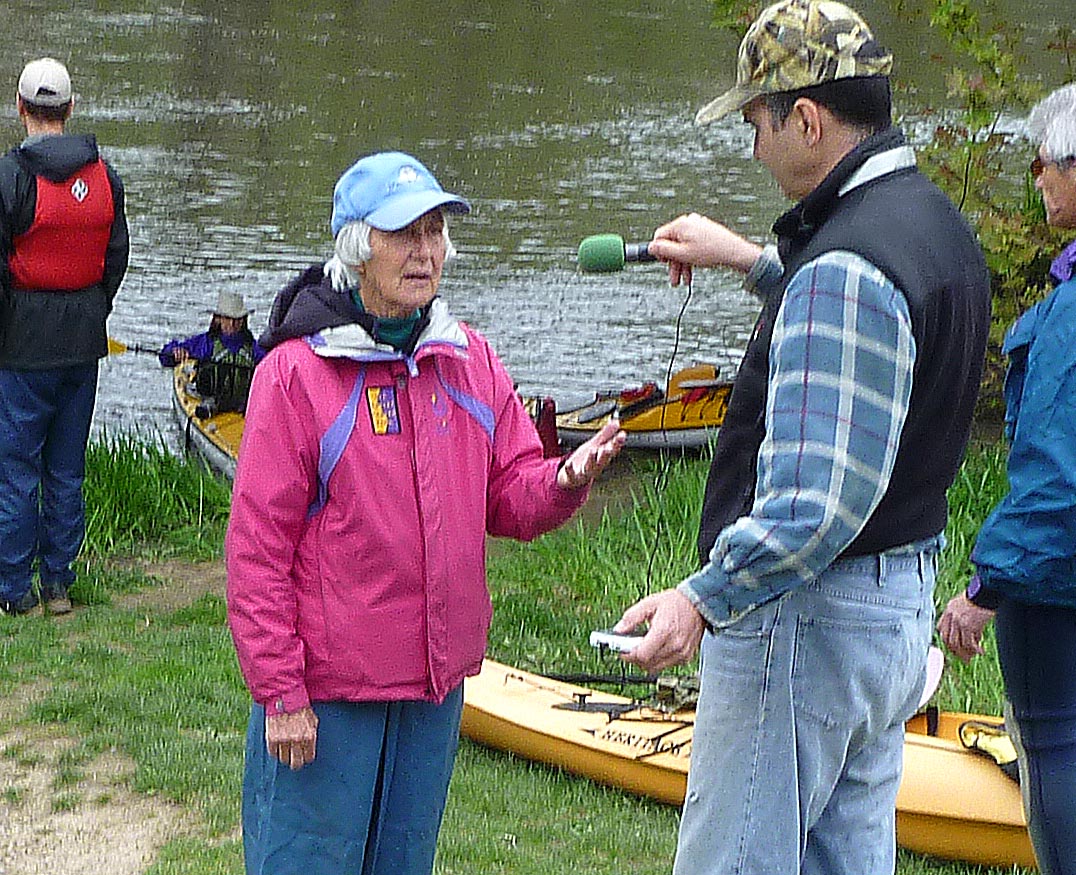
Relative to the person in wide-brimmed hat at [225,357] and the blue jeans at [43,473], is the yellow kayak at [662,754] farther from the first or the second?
the person in wide-brimmed hat at [225,357]

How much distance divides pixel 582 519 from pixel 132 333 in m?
5.08

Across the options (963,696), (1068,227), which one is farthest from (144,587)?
(1068,227)

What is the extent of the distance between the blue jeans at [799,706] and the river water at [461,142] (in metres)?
5.88

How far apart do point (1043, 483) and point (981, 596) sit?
386 millimetres

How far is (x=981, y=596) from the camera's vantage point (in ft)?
11.4

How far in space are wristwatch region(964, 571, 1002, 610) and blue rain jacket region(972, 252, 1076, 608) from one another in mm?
153

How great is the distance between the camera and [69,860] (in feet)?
14.1

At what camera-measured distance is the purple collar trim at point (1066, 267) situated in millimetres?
3260

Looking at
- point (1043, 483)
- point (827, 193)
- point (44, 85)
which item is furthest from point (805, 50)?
point (44, 85)

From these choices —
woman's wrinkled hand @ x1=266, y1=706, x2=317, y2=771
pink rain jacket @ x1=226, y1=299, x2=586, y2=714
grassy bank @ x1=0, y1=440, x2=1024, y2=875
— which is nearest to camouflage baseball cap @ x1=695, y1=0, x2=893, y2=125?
pink rain jacket @ x1=226, y1=299, x2=586, y2=714

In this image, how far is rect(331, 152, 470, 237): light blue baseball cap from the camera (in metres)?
3.01

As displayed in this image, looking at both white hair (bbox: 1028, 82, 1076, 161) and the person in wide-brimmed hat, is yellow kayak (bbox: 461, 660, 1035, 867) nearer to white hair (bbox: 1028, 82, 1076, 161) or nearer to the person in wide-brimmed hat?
white hair (bbox: 1028, 82, 1076, 161)

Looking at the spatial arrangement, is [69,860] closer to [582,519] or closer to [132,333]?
[582,519]

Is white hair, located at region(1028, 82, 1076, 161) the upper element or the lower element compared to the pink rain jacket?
upper
